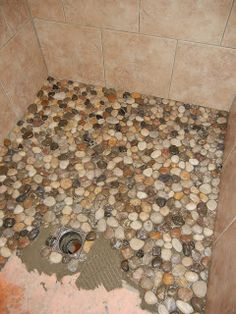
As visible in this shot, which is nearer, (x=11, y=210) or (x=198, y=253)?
(x=198, y=253)

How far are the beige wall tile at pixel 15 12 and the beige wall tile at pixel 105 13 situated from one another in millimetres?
184

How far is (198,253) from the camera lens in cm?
93

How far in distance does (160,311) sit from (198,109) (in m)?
0.90

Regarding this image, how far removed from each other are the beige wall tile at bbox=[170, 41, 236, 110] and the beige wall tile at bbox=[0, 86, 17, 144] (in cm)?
77

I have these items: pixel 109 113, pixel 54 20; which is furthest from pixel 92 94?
pixel 54 20

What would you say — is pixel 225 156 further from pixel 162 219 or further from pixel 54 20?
pixel 54 20

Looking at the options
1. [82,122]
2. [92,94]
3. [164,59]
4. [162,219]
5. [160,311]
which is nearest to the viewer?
[160,311]

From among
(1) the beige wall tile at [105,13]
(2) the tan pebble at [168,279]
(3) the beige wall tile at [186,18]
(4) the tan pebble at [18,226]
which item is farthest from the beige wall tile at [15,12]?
(2) the tan pebble at [168,279]

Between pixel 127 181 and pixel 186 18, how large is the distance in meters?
0.67

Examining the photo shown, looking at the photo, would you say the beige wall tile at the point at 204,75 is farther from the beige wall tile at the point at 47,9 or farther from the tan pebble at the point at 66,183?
the tan pebble at the point at 66,183

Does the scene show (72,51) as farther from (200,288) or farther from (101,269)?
(200,288)

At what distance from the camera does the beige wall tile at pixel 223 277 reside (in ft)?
2.14

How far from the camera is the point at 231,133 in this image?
1.11 metres

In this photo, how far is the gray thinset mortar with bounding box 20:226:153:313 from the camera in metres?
0.90
